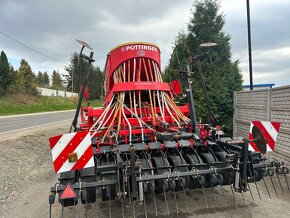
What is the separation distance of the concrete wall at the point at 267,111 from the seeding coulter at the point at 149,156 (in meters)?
1.66

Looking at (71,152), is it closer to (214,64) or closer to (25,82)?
(214,64)

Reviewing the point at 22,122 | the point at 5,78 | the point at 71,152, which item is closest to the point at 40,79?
the point at 5,78

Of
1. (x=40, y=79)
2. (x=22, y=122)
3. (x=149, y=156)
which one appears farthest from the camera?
(x=40, y=79)

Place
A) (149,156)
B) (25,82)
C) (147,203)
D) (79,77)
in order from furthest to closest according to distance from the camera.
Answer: (25,82), (79,77), (147,203), (149,156)

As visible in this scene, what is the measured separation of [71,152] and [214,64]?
19.8 feet

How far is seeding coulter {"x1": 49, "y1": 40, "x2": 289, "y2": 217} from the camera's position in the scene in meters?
2.71

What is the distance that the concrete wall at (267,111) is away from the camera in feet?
15.6

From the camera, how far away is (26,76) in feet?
121

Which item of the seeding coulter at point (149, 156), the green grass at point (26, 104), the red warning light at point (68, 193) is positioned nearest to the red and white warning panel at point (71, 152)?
the seeding coulter at point (149, 156)

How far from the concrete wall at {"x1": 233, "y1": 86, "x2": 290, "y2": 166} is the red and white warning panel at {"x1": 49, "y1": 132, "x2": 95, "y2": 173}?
3.96m

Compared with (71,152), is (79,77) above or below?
above

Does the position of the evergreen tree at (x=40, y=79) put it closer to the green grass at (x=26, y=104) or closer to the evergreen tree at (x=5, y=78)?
the green grass at (x=26, y=104)

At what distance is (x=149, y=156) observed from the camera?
10.4ft

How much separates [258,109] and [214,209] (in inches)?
131
